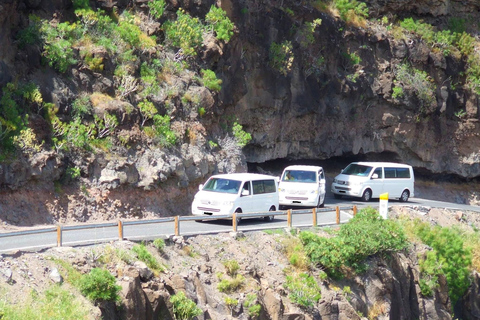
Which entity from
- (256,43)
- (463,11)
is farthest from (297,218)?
(463,11)

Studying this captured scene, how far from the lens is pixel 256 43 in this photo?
33688mm

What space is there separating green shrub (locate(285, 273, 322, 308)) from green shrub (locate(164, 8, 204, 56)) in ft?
42.6

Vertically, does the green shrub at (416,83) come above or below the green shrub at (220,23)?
below

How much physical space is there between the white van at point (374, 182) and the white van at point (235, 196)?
8.81 m

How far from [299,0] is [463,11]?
564 inches

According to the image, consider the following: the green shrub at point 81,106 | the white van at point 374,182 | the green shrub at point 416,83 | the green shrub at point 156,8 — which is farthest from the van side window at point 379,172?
the green shrub at point 81,106

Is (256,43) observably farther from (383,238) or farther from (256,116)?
(383,238)

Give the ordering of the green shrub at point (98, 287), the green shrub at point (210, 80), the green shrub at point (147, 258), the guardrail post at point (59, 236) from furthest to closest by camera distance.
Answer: the green shrub at point (210, 80) → the green shrub at point (147, 258) → the guardrail post at point (59, 236) → the green shrub at point (98, 287)

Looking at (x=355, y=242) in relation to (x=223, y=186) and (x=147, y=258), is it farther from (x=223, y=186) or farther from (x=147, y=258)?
(x=147, y=258)

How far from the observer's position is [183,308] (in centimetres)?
1588

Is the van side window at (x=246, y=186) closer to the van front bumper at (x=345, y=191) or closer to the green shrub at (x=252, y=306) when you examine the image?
the green shrub at (x=252, y=306)

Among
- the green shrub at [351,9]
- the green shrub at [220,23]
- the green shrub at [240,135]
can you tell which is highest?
the green shrub at [351,9]

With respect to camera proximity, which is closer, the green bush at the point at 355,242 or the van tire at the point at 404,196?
the green bush at the point at 355,242

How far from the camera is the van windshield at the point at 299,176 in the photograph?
28469 millimetres
